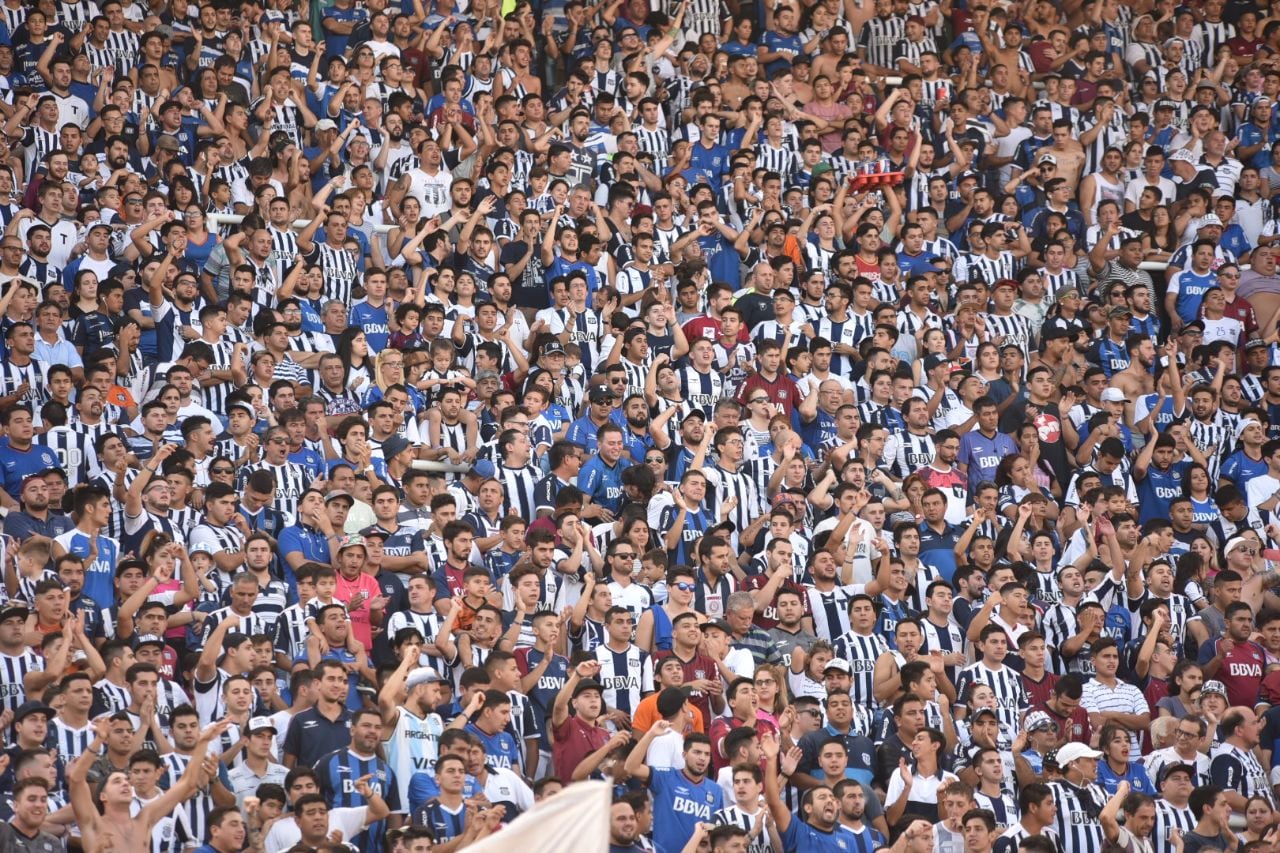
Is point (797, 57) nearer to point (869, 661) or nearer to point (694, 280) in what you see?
point (694, 280)

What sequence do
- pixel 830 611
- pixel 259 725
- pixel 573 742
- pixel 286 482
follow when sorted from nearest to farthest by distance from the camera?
1. pixel 259 725
2. pixel 573 742
3. pixel 286 482
4. pixel 830 611

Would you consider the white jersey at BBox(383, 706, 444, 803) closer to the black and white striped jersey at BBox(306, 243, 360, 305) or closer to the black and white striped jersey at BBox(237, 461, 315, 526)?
the black and white striped jersey at BBox(237, 461, 315, 526)

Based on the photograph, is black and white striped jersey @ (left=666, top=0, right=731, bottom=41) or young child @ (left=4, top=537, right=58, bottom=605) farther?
black and white striped jersey @ (left=666, top=0, right=731, bottom=41)

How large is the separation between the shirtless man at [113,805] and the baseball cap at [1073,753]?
5.51 m

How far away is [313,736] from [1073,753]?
4.94 metres

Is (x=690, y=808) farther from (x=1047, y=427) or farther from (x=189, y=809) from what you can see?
(x=1047, y=427)

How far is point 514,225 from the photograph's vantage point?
17.3m

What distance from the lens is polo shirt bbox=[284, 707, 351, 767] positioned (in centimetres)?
1157

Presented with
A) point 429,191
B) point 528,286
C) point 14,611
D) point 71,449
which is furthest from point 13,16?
point 14,611

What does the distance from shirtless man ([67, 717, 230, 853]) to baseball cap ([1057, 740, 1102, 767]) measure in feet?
18.1

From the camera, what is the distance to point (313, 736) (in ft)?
38.1

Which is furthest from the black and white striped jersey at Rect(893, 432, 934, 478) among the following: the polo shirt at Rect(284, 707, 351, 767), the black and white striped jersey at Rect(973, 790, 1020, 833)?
the polo shirt at Rect(284, 707, 351, 767)

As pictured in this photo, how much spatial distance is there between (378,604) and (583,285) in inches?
169

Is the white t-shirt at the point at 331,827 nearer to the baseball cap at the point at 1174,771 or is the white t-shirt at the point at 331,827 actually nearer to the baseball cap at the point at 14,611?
the baseball cap at the point at 14,611
